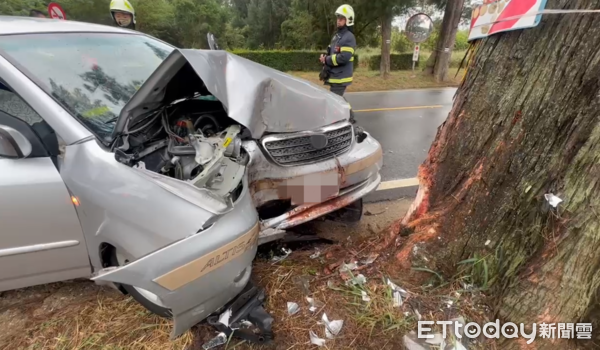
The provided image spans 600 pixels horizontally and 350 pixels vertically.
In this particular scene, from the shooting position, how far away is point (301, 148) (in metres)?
2.23

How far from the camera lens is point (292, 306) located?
6.08 feet

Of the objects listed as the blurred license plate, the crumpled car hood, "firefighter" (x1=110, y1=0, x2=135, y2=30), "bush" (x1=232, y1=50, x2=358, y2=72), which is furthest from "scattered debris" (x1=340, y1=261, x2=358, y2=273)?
"bush" (x1=232, y1=50, x2=358, y2=72)

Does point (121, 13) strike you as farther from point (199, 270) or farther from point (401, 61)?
point (401, 61)

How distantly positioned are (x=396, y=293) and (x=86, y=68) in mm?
2320

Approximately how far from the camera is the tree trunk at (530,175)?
1374 millimetres

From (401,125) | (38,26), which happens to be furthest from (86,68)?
(401,125)

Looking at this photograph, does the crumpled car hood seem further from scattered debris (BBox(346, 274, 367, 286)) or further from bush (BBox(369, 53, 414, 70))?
bush (BBox(369, 53, 414, 70))

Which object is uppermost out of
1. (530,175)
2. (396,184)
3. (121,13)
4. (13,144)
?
(121,13)

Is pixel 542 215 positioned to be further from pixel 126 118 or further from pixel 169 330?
pixel 126 118

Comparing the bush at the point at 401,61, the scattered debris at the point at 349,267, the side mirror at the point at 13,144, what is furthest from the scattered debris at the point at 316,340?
the bush at the point at 401,61

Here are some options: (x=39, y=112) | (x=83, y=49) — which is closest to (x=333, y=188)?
(x=39, y=112)

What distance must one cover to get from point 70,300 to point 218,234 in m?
1.27

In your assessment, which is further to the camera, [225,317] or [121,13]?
[121,13]

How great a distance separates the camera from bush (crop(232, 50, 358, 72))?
15.8m
